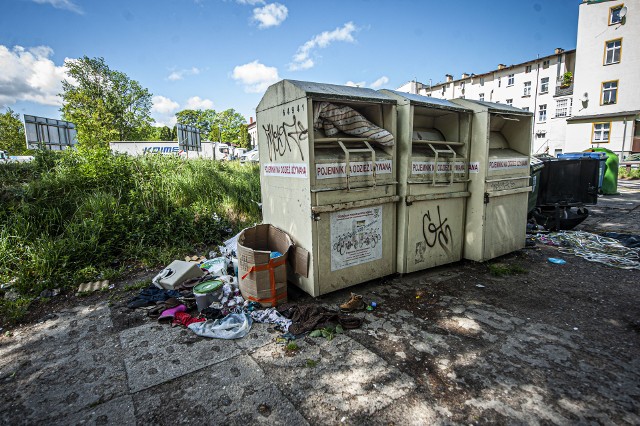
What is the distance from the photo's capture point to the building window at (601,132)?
21.0 m

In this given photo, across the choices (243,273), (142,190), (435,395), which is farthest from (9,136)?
(435,395)

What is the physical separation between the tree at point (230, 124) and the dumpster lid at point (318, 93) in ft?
189

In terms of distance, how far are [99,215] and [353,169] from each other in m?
4.02

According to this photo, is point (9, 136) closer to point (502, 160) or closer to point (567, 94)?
point (502, 160)

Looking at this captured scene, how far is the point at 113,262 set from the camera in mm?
4645

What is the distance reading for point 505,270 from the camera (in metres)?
4.29

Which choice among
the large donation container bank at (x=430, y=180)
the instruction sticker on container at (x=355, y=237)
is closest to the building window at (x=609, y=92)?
the large donation container bank at (x=430, y=180)

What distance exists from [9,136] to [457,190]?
39.9m

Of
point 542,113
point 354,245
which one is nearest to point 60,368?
point 354,245

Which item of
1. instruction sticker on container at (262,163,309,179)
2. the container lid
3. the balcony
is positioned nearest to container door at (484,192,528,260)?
→ instruction sticker on container at (262,163,309,179)

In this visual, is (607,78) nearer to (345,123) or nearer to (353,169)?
(345,123)

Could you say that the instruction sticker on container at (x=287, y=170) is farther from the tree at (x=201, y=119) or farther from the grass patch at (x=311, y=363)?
the tree at (x=201, y=119)

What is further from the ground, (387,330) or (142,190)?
(142,190)

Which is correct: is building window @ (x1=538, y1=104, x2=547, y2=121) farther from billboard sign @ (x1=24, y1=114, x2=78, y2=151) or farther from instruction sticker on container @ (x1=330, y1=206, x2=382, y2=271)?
billboard sign @ (x1=24, y1=114, x2=78, y2=151)
